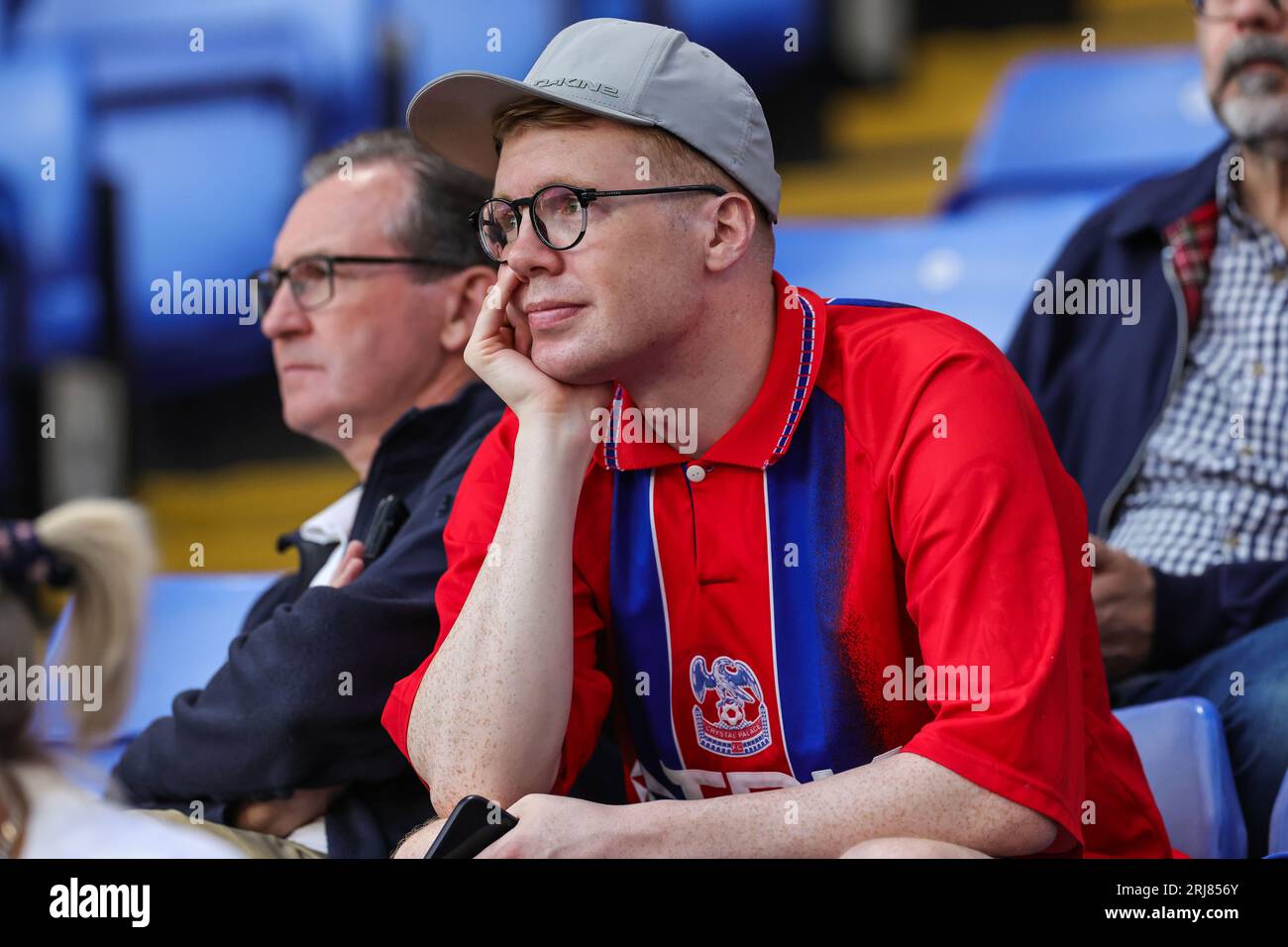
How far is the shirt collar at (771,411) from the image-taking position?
5.39 feet

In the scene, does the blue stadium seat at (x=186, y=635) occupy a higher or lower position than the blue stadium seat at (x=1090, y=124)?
lower

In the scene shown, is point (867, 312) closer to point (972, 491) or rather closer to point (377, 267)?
point (972, 491)

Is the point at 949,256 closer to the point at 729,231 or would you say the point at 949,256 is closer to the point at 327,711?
the point at 729,231

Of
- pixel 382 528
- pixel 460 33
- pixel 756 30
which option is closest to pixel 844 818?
pixel 382 528

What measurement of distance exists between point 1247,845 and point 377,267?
1.41 meters

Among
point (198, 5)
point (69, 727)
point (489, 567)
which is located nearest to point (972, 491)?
A: point (489, 567)

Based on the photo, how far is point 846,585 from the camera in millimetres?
1593

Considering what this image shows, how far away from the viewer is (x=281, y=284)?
229cm

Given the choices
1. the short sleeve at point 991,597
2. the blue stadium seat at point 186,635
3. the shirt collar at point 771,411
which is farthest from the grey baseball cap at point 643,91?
the blue stadium seat at point 186,635

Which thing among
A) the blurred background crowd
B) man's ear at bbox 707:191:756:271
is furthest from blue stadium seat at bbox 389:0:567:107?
man's ear at bbox 707:191:756:271

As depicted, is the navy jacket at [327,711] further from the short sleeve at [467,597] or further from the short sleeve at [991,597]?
the short sleeve at [991,597]

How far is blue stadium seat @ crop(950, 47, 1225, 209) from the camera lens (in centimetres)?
337

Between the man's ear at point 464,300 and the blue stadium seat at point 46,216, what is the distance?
2.03 metres

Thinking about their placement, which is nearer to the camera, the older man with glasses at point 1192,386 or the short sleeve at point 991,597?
the short sleeve at point 991,597
